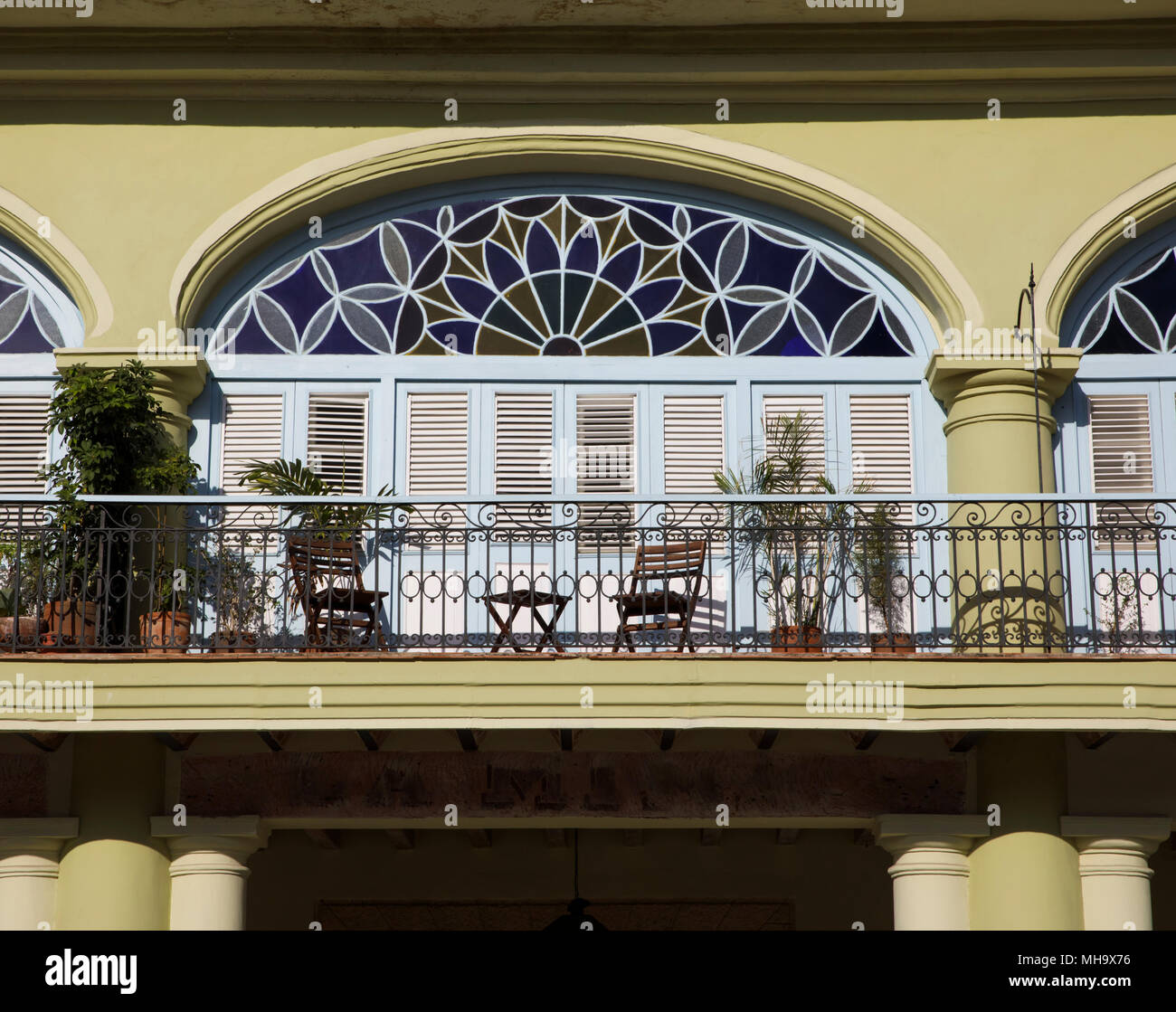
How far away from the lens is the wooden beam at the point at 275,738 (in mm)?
10055

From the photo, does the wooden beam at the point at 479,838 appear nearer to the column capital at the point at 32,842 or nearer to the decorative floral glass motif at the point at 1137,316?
the column capital at the point at 32,842

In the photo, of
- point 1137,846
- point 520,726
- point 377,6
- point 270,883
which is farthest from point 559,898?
point 377,6

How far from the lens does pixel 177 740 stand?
402 inches

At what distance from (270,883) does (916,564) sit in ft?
16.1

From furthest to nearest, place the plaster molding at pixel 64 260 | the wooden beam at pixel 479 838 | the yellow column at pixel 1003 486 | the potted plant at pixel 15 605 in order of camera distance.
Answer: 1. the wooden beam at pixel 479 838
2. the plaster molding at pixel 64 260
3. the yellow column at pixel 1003 486
4. the potted plant at pixel 15 605

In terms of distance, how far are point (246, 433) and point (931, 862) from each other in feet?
17.0

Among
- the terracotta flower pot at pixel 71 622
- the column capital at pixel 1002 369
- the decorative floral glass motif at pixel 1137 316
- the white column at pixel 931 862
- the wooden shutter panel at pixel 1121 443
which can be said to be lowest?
the white column at pixel 931 862

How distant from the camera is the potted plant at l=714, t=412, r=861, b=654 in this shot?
399 inches

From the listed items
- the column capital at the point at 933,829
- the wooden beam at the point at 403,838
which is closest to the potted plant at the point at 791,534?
the column capital at the point at 933,829

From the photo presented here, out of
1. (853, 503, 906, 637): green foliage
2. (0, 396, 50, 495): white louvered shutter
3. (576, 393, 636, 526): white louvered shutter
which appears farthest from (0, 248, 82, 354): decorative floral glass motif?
(853, 503, 906, 637): green foliage

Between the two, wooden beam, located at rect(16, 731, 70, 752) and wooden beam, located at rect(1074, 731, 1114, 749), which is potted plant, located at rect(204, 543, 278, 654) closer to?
wooden beam, located at rect(16, 731, 70, 752)

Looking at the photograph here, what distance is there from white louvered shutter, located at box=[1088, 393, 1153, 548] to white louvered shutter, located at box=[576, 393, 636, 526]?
306 cm

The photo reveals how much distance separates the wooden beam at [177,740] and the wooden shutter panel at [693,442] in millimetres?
3474
